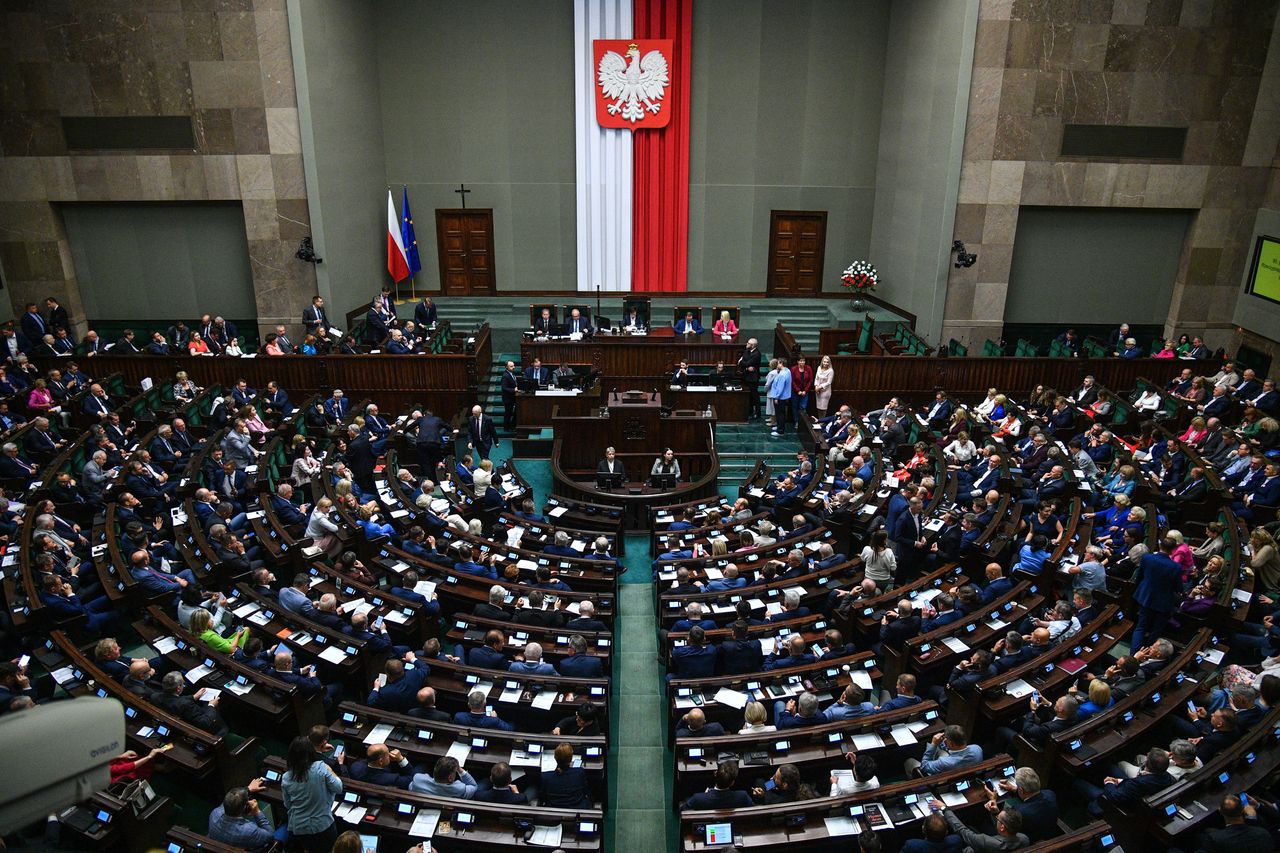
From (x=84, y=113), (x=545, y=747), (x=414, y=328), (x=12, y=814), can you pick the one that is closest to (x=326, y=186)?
(x=414, y=328)

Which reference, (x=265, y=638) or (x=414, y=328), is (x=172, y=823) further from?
(x=414, y=328)

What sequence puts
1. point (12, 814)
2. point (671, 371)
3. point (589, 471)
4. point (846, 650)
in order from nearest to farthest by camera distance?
point (12, 814) < point (846, 650) < point (589, 471) < point (671, 371)

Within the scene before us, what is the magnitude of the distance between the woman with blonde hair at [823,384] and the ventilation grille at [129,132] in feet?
45.0

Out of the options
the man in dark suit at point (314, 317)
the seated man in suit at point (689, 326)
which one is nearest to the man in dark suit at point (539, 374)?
the seated man in suit at point (689, 326)

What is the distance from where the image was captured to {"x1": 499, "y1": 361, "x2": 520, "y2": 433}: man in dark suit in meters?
14.9

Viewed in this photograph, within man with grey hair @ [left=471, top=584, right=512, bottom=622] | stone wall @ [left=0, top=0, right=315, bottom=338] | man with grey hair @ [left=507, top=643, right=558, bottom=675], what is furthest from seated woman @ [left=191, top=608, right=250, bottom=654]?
stone wall @ [left=0, top=0, right=315, bottom=338]

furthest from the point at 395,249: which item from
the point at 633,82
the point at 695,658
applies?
the point at 695,658

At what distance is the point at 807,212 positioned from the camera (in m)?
20.9

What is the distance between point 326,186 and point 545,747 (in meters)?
14.5

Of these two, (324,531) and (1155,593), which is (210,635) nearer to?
(324,531)

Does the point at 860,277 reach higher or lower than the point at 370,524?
higher

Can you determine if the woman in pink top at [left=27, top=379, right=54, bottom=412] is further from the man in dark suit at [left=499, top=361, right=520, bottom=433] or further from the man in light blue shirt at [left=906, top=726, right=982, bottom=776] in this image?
the man in light blue shirt at [left=906, top=726, right=982, bottom=776]

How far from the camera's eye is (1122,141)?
16.9 metres

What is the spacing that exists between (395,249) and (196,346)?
5553mm
